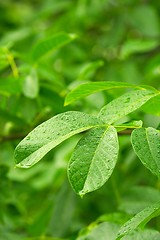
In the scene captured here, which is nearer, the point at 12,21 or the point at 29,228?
the point at 29,228

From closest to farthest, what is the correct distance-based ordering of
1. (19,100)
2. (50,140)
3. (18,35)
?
(50,140), (19,100), (18,35)

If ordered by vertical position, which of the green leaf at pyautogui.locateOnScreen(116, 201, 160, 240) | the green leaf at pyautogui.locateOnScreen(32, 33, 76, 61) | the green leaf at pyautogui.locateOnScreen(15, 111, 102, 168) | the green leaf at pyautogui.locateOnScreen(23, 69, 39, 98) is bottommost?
the green leaf at pyautogui.locateOnScreen(116, 201, 160, 240)

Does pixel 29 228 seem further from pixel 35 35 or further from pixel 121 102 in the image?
pixel 35 35

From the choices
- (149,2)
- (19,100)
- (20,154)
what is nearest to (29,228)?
(19,100)

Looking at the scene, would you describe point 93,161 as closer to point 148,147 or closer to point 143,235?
point 148,147

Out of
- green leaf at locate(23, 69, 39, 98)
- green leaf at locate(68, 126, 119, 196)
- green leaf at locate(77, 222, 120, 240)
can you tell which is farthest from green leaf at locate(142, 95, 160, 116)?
green leaf at locate(23, 69, 39, 98)

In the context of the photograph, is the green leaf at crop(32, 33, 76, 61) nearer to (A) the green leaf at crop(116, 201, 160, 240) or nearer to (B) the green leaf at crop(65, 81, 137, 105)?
(B) the green leaf at crop(65, 81, 137, 105)

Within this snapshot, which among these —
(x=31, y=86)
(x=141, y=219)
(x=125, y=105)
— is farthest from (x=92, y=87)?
(x=31, y=86)
